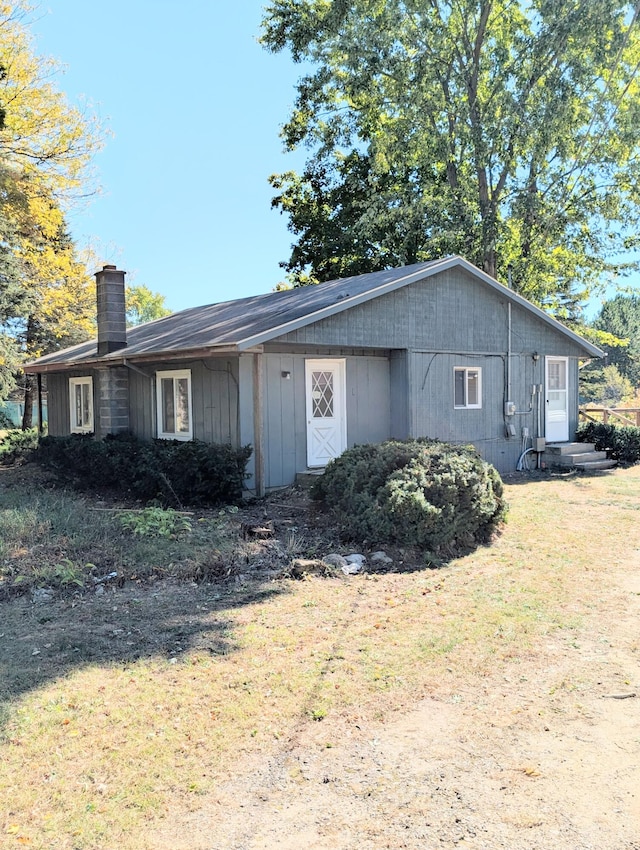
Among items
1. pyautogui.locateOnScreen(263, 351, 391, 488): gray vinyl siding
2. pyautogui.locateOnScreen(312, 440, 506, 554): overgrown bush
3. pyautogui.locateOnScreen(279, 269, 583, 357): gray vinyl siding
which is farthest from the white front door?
pyautogui.locateOnScreen(312, 440, 506, 554): overgrown bush

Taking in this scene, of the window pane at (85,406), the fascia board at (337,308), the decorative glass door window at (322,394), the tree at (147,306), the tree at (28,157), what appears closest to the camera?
the fascia board at (337,308)

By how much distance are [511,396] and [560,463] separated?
2.05 metres

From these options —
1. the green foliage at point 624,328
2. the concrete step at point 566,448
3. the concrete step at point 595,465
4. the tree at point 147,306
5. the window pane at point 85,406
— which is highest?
the tree at point 147,306

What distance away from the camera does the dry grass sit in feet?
10.3

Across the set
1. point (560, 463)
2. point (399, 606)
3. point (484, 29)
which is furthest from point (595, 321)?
point (399, 606)

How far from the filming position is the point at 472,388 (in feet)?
47.7

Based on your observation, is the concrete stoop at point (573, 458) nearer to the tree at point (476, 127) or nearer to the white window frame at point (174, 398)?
the tree at point (476, 127)

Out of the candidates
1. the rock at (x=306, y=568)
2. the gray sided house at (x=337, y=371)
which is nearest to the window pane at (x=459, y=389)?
the gray sided house at (x=337, y=371)

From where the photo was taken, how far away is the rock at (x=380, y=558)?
23.7 ft

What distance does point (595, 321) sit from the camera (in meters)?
58.8

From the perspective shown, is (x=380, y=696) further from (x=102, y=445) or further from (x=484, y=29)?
(x=484, y=29)

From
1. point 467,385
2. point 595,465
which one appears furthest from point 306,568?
point 595,465

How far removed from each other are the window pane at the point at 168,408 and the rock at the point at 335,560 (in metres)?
6.36

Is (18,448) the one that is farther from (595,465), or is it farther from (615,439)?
(615,439)
